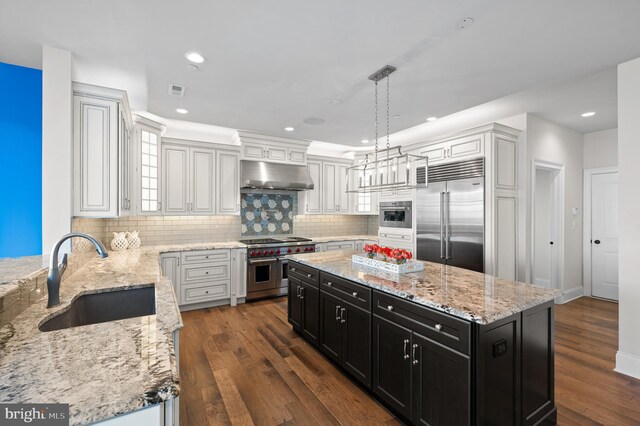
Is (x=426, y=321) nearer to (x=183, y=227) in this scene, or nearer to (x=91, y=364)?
(x=91, y=364)

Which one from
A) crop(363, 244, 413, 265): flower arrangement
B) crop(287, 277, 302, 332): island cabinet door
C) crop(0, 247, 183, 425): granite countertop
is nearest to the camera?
crop(0, 247, 183, 425): granite countertop

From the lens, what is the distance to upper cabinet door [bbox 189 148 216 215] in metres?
4.61

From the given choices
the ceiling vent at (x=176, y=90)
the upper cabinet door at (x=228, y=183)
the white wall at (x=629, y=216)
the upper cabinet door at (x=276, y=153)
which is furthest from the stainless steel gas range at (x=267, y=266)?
the white wall at (x=629, y=216)

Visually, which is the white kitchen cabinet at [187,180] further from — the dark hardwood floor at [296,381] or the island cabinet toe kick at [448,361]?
the island cabinet toe kick at [448,361]

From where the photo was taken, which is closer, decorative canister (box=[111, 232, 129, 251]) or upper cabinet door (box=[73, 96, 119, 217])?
upper cabinet door (box=[73, 96, 119, 217])

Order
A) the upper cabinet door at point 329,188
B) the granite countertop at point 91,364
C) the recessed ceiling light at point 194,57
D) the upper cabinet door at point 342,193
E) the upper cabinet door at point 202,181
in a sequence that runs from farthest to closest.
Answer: the upper cabinet door at point 342,193
the upper cabinet door at point 329,188
the upper cabinet door at point 202,181
the recessed ceiling light at point 194,57
the granite countertop at point 91,364

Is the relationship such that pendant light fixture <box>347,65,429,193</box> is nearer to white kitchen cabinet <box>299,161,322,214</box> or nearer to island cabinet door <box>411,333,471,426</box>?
island cabinet door <box>411,333,471,426</box>

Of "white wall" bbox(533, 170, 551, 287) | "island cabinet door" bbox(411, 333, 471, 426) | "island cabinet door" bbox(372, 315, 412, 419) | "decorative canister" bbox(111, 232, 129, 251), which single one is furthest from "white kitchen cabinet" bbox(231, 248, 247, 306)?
"white wall" bbox(533, 170, 551, 287)

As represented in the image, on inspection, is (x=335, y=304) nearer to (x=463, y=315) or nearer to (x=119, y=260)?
(x=463, y=315)

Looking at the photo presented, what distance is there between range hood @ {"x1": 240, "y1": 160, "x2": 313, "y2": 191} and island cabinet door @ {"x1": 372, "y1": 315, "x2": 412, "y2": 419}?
130 inches

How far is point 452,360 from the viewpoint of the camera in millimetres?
1681

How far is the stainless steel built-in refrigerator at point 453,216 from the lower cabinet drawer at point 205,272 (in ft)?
10.1

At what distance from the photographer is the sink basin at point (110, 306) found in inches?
72.6

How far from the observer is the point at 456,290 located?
203 centimetres
